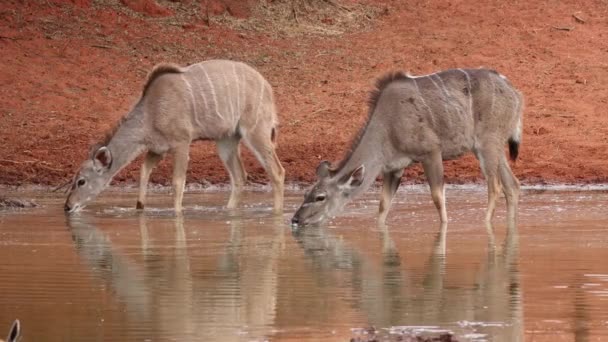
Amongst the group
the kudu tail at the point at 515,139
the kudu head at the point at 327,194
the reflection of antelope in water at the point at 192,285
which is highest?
the reflection of antelope in water at the point at 192,285

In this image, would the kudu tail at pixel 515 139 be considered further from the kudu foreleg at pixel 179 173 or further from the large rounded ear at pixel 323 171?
the kudu foreleg at pixel 179 173

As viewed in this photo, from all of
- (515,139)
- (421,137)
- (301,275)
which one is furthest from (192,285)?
(515,139)

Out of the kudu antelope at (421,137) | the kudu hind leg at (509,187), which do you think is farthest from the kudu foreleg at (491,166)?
the kudu hind leg at (509,187)

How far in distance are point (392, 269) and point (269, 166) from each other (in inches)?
226

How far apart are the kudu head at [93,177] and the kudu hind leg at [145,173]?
0.37 metres

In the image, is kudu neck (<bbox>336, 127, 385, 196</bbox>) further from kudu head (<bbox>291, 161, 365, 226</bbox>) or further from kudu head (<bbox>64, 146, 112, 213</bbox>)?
kudu head (<bbox>64, 146, 112, 213</bbox>)

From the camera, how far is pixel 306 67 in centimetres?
2294

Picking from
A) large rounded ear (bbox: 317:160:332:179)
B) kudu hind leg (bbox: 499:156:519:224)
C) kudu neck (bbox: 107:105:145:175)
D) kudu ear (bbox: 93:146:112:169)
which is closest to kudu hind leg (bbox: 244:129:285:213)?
kudu neck (bbox: 107:105:145:175)

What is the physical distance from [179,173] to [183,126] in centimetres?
54

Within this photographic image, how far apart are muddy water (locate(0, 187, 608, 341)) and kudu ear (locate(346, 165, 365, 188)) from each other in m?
0.37

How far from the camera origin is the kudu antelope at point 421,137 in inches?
587

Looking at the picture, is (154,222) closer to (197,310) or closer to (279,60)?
(197,310)

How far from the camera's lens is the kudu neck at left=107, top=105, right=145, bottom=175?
16.5 meters

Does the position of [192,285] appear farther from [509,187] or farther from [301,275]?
[509,187]
